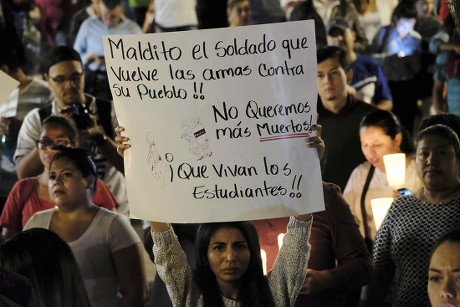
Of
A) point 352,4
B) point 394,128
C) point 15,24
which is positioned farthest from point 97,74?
point 394,128

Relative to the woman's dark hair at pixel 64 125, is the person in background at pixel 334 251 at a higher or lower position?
lower

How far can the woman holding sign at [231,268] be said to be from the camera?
549 cm

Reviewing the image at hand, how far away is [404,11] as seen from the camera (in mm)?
12648

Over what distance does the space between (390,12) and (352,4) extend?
17.2 inches

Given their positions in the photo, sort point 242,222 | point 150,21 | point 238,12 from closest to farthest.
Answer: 1. point 242,222
2. point 238,12
3. point 150,21

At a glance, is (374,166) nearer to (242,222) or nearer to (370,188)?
(370,188)

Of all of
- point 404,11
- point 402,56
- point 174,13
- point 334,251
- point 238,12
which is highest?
point 174,13

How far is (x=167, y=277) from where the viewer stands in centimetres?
550

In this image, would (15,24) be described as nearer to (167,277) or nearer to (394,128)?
(394,128)

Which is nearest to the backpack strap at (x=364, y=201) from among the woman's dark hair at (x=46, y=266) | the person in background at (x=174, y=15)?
the woman's dark hair at (x=46, y=266)

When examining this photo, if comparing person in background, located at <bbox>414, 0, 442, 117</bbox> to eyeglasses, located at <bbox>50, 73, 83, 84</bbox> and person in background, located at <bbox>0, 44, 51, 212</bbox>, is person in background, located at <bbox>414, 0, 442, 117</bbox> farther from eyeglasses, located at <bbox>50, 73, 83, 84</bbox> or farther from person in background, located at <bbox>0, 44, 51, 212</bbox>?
eyeglasses, located at <bbox>50, 73, 83, 84</bbox>

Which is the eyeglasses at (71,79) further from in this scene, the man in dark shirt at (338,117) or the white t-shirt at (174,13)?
the white t-shirt at (174,13)

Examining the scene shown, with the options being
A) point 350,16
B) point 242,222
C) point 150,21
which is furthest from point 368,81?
point 242,222

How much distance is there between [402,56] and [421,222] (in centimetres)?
665
